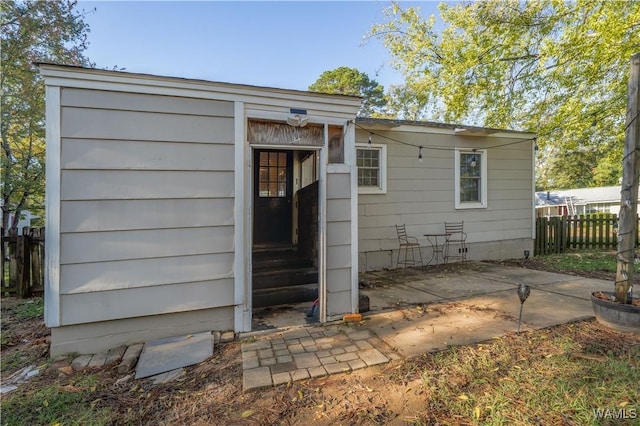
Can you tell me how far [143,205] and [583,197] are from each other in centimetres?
2800

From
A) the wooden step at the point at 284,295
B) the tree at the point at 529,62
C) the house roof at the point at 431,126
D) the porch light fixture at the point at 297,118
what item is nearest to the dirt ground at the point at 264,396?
the wooden step at the point at 284,295

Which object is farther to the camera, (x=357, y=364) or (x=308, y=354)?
(x=308, y=354)

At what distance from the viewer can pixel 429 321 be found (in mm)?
3338

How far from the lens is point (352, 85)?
63.3ft

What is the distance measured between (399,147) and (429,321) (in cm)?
407

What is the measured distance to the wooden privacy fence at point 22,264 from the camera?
4366 mm

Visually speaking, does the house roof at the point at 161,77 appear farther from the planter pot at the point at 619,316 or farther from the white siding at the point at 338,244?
the planter pot at the point at 619,316

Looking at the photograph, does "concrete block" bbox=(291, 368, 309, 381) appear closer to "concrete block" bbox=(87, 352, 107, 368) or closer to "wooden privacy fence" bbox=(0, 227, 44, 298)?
"concrete block" bbox=(87, 352, 107, 368)

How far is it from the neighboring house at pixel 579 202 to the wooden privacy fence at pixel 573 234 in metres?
13.6

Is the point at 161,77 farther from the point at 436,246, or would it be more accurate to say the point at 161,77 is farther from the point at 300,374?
the point at 436,246

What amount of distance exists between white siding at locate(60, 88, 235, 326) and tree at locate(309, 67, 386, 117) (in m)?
16.7

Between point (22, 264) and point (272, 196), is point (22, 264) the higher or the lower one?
the lower one

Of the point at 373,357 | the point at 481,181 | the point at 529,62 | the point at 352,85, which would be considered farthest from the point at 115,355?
the point at 352,85

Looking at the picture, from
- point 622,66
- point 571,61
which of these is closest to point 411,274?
point 571,61
